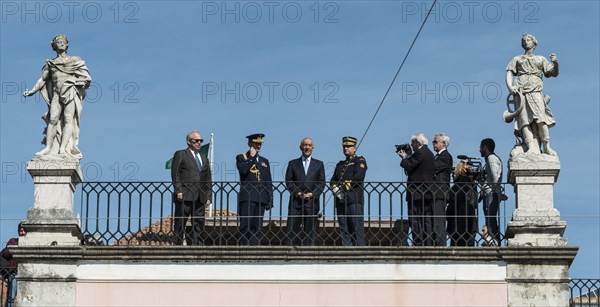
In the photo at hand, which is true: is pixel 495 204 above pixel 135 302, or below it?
above

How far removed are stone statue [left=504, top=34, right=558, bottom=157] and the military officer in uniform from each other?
7.00 feet

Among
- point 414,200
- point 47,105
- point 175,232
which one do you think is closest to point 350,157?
point 414,200

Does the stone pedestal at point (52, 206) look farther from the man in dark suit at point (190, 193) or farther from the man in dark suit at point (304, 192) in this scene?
the man in dark suit at point (304, 192)

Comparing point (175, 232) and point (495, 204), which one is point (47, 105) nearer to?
point (175, 232)

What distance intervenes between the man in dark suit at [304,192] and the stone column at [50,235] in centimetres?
291

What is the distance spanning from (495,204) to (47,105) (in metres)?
6.34

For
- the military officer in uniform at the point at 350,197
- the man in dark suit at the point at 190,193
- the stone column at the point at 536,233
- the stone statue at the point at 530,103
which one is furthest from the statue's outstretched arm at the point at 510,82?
the man in dark suit at the point at 190,193

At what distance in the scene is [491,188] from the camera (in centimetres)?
2189

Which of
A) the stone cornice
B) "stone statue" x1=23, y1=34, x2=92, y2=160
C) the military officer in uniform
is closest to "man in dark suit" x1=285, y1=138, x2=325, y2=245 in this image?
the military officer in uniform

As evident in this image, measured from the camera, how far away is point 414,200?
859 inches

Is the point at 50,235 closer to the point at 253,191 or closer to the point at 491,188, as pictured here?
the point at 253,191

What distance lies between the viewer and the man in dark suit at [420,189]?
21.7m

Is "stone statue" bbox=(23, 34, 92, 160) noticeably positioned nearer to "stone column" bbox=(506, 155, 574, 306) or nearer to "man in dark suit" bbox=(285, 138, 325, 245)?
"man in dark suit" bbox=(285, 138, 325, 245)

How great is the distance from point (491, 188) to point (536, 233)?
98 cm
